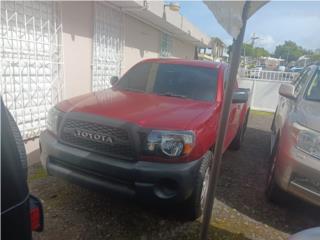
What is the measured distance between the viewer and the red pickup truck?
257cm

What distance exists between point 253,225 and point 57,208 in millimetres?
2232

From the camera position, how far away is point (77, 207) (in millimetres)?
3158

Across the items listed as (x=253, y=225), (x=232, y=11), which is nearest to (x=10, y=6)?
(x=232, y=11)

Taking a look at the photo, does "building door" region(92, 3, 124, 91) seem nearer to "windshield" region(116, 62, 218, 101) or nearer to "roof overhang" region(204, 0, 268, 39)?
"windshield" region(116, 62, 218, 101)

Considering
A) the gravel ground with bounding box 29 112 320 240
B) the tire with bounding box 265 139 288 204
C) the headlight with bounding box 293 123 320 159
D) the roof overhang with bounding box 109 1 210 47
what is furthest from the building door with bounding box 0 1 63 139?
the headlight with bounding box 293 123 320 159

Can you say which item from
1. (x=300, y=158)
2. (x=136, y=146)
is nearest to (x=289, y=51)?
(x=300, y=158)

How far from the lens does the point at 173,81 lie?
13.0ft

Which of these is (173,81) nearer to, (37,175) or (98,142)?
(98,142)

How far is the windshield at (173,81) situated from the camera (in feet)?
12.3

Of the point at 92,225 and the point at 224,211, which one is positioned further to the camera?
the point at 224,211

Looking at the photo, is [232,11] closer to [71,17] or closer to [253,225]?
[253,225]

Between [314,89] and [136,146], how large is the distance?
2883 mm

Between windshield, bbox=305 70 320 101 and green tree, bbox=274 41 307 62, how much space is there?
70.5 meters

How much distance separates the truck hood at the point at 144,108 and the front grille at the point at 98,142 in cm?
14
